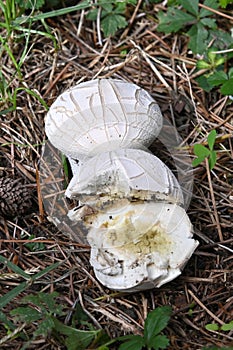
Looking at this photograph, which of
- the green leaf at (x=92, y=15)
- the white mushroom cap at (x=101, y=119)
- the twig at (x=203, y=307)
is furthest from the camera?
the green leaf at (x=92, y=15)

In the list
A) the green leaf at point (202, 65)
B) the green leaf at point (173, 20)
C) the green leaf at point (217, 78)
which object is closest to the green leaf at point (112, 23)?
the green leaf at point (173, 20)

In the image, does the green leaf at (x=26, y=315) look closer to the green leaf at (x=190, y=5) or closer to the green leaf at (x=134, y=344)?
the green leaf at (x=134, y=344)

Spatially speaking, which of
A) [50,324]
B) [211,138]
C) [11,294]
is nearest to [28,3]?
[211,138]

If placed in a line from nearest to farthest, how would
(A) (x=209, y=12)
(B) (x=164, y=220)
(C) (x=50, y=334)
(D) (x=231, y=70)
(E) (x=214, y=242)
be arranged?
1. (C) (x=50, y=334)
2. (B) (x=164, y=220)
3. (E) (x=214, y=242)
4. (D) (x=231, y=70)
5. (A) (x=209, y=12)

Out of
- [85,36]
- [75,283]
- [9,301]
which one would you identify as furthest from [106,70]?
[9,301]

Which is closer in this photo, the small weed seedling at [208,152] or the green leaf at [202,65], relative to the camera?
the small weed seedling at [208,152]

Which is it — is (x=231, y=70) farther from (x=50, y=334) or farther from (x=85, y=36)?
(x=50, y=334)

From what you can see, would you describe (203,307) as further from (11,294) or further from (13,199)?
(13,199)
